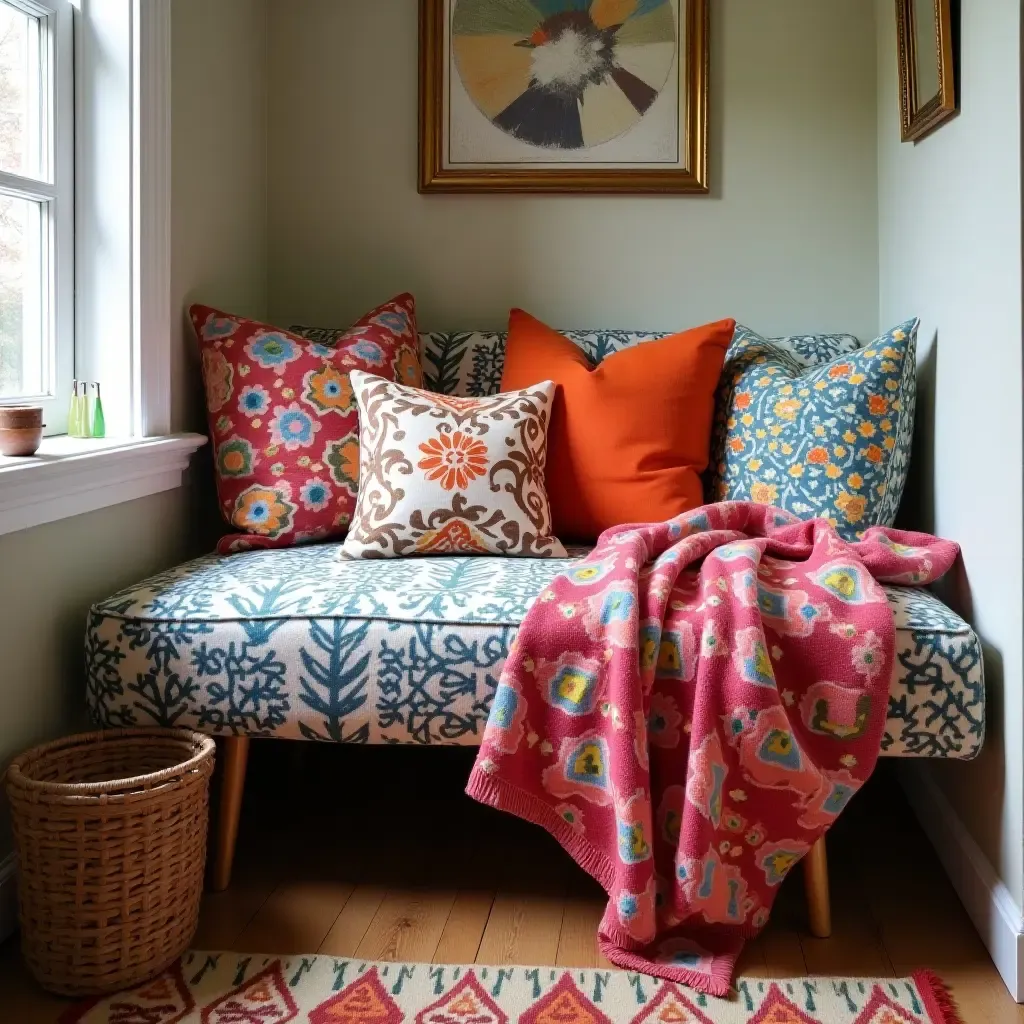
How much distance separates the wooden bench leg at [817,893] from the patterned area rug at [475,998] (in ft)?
0.41

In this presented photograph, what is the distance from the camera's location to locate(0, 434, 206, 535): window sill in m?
1.76

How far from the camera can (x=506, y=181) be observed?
2793 millimetres

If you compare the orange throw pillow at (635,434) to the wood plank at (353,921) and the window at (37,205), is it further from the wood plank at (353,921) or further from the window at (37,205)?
the window at (37,205)

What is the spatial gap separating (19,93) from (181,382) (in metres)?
0.63

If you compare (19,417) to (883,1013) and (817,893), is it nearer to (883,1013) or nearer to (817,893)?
(817,893)

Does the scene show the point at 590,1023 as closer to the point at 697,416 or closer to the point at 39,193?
the point at 697,416

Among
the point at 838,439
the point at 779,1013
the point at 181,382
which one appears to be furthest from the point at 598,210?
the point at 779,1013

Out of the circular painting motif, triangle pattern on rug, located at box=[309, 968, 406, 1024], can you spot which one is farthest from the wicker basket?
the circular painting motif

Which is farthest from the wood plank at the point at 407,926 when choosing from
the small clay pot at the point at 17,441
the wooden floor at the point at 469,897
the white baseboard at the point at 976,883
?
the small clay pot at the point at 17,441

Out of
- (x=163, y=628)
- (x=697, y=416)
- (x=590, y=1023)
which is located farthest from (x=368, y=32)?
(x=590, y=1023)

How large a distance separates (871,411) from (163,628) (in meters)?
1.34

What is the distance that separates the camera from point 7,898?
179 centimetres

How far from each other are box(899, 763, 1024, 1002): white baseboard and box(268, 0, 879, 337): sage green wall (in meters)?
1.16

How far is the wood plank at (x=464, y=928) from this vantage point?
1743mm
